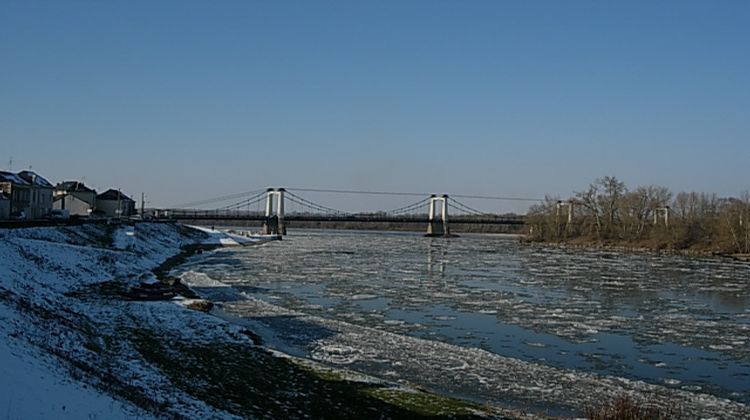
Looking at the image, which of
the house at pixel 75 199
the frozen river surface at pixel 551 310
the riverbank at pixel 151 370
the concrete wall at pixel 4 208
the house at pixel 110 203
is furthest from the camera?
the house at pixel 110 203

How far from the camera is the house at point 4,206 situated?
5191 cm

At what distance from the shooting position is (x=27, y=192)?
58.9m

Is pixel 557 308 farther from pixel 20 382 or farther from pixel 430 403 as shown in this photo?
pixel 20 382

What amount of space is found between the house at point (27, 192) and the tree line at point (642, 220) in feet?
230

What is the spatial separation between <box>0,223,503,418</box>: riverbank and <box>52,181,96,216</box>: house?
65899 mm

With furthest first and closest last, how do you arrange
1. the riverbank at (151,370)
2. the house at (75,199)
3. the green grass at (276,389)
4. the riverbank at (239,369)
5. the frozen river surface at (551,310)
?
the house at (75,199), the frozen river surface at (551,310), the green grass at (276,389), the riverbank at (239,369), the riverbank at (151,370)

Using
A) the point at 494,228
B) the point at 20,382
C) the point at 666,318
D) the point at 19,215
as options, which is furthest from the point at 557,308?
the point at 494,228

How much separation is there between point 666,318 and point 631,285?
496 inches

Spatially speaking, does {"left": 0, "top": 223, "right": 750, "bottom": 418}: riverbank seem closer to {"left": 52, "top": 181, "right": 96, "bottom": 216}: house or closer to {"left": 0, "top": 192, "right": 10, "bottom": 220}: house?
{"left": 0, "top": 192, "right": 10, "bottom": 220}: house

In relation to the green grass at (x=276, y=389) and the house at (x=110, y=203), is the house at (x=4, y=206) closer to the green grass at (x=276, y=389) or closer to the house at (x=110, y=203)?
the house at (x=110, y=203)

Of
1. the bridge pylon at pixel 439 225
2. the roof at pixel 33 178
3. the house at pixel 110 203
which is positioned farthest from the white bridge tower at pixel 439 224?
the roof at pixel 33 178

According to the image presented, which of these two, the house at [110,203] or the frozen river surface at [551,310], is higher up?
the house at [110,203]

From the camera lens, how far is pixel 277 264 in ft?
156

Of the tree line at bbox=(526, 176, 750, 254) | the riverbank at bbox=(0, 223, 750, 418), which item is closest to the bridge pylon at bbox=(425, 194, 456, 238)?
the tree line at bbox=(526, 176, 750, 254)
